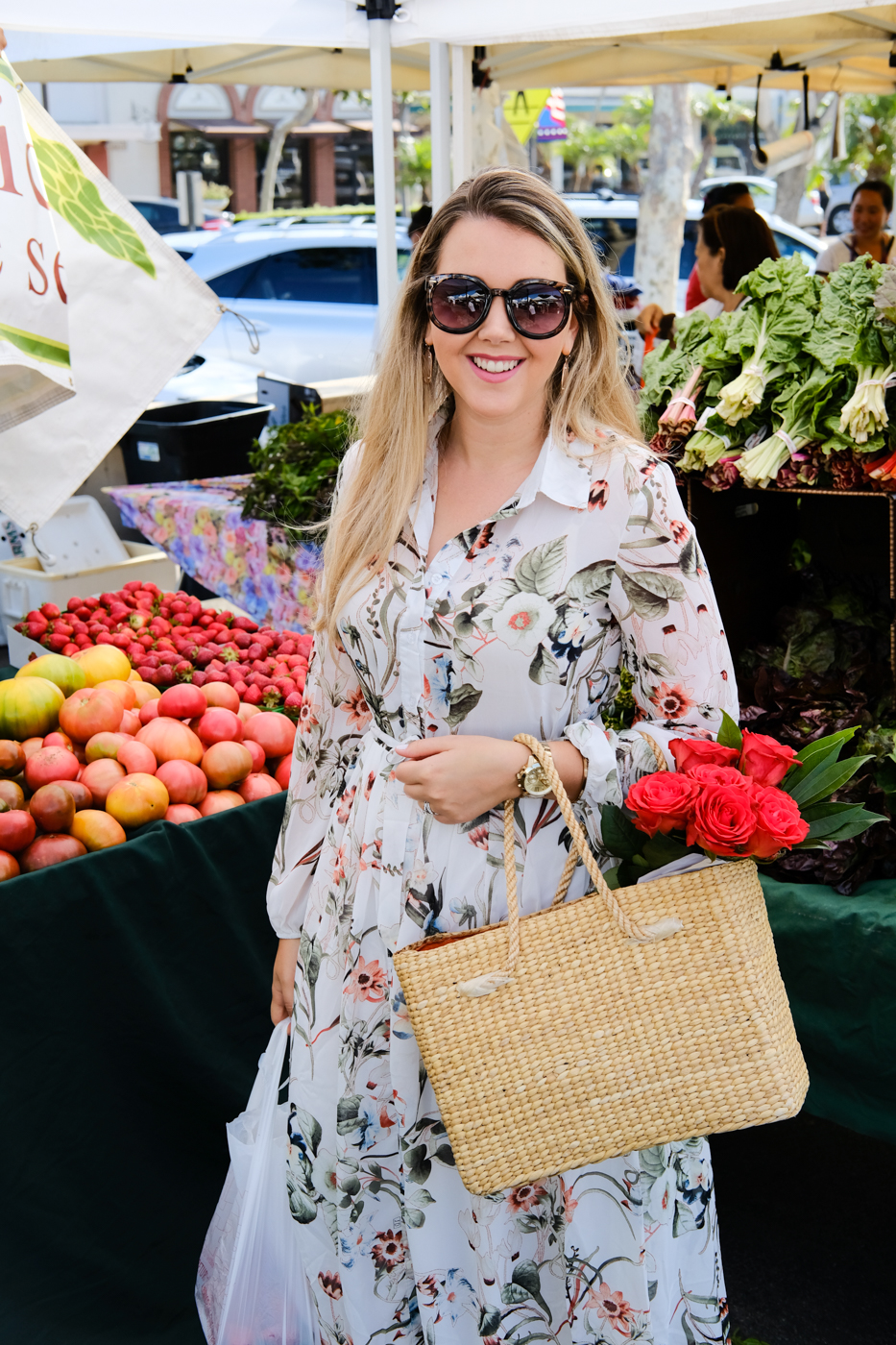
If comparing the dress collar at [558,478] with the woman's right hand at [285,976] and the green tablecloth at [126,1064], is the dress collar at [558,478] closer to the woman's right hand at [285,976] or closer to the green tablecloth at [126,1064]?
the woman's right hand at [285,976]

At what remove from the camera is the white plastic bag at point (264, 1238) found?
183cm

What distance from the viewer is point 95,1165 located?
2.12m

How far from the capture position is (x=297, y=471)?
14.8ft

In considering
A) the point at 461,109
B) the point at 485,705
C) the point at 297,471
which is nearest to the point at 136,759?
the point at 485,705

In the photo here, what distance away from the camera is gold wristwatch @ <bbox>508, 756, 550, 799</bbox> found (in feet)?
4.60

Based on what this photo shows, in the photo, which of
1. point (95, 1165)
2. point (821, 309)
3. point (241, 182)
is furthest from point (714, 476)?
point (241, 182)

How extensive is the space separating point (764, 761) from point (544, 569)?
0.36 meters

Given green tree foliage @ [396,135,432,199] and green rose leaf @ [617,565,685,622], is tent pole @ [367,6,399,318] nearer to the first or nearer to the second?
green rose leaf @ [617,565,685,622]

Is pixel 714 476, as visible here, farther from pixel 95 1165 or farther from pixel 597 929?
pixel 95 1165

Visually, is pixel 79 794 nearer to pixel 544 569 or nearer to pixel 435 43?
pixel 544 569

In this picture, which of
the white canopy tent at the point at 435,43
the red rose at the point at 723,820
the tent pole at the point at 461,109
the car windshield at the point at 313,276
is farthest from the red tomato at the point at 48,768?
the car windshield at the point at 313,276

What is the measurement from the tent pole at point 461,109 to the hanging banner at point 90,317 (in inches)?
102

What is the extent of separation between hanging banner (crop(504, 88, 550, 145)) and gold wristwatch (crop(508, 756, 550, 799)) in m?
6.30

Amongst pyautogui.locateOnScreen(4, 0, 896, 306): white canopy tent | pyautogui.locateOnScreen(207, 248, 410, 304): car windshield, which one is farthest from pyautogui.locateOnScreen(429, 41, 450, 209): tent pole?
pyautogui.locateOnScreen(207, 248, 410, 304): car windshield
